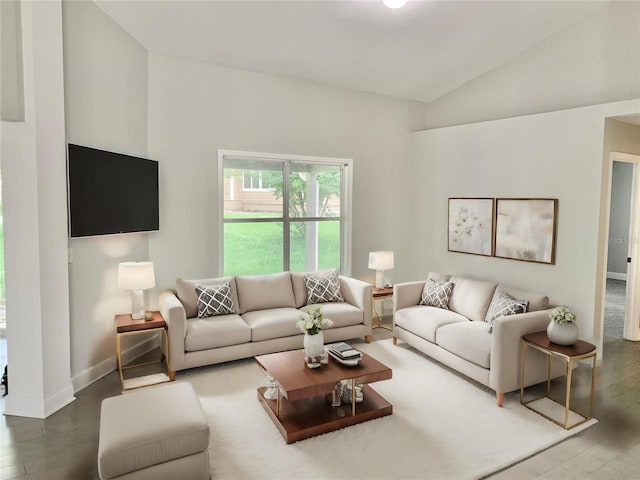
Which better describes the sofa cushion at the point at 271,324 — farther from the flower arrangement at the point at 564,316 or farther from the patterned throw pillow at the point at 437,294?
the flower arrangement at the point at 564,316

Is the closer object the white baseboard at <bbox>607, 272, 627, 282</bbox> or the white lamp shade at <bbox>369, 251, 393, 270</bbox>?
the white lamp shade at <bbox>369, 251, 393, 270</bbox>

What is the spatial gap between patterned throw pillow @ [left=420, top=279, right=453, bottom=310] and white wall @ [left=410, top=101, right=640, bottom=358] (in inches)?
29.9

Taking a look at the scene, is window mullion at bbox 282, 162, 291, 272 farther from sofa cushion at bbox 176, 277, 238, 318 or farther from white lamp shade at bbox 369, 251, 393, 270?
sofa cushion at bbox 176, 277, 238, 318

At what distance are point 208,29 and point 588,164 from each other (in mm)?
4139

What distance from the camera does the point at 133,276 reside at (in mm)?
3883

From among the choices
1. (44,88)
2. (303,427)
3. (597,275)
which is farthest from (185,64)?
(597,275)

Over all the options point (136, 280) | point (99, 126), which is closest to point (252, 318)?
point (136, 280)

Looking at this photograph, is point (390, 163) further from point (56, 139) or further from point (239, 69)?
point (56, 139)

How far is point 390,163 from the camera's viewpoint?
6262 millimetres

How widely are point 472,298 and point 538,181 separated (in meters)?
1.53

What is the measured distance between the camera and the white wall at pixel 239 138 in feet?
15.6

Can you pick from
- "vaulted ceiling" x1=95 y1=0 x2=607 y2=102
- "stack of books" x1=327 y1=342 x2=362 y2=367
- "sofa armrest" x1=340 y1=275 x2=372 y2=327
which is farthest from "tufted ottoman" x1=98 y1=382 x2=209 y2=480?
"vaulted ceiling" x1=95 y1=0 x2=607 y2=102

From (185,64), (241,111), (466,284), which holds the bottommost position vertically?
(466,284)

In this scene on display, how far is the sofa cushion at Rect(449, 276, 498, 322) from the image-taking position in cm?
446
